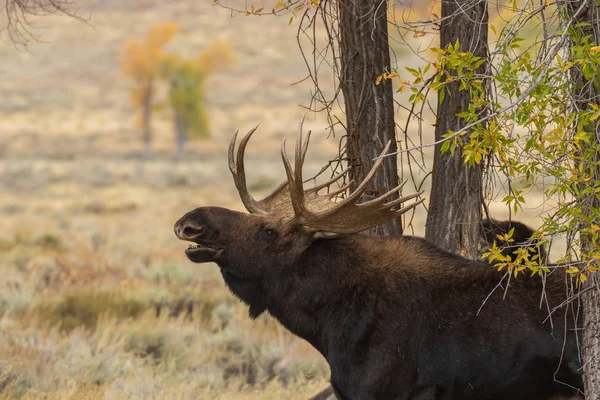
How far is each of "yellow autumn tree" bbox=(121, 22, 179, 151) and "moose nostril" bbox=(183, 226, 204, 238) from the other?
64931 millimetres

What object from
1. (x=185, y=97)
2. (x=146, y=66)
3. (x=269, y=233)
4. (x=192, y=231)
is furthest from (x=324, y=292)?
(x=146, y=66)

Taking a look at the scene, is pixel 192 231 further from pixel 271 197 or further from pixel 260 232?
pixel 271 197

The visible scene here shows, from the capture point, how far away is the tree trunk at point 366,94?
6391 millimetres

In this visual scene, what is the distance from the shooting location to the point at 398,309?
5195 millimetres

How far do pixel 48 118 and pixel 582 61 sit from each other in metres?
77.5

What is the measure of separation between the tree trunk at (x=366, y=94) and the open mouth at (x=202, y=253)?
1.37 meters

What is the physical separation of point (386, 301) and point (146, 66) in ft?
219

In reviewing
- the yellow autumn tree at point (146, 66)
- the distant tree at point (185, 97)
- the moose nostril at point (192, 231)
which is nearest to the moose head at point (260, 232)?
the moose nostril at point (192, 231)

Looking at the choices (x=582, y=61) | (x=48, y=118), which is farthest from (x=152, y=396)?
(x=48, y=118)

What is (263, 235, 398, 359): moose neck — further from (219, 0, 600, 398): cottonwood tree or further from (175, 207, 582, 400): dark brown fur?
(219, 0, 600, 398): cottonwood tree

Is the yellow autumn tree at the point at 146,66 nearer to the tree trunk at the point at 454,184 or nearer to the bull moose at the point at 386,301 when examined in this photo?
the tree trunk at the point at 454,184

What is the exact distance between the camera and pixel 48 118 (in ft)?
255

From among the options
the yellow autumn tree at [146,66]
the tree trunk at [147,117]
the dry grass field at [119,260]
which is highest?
the yellow autumn tree at [146,66]

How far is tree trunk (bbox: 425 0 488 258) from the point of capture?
621cm
